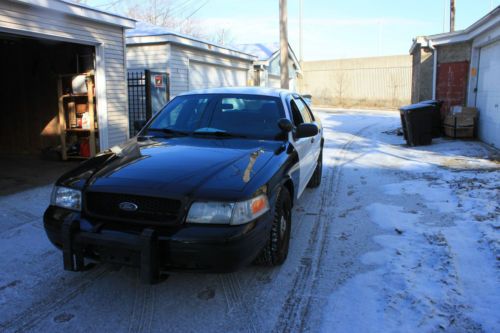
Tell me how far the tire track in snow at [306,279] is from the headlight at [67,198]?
1.76 metres

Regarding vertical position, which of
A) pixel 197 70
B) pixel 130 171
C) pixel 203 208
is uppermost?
pixel 197 70

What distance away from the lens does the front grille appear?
3.01m

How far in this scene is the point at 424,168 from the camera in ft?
28.7

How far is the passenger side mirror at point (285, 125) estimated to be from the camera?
4.47m

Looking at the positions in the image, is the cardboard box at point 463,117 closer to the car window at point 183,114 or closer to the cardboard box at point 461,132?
the cardboard box at point 461,132

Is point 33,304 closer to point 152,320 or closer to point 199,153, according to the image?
point 152,320

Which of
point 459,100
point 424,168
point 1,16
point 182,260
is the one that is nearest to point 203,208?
point 182,260

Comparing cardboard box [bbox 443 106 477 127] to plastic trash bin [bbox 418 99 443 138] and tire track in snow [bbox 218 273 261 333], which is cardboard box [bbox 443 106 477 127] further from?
tire track in snow [bbox 218 273 261 333]

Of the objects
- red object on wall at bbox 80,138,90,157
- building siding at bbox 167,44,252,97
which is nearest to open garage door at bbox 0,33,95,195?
red object on wall at bbox 80,138,90,157

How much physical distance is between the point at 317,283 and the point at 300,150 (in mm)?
1669

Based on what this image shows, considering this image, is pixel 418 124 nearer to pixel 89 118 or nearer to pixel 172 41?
pixel 172 41

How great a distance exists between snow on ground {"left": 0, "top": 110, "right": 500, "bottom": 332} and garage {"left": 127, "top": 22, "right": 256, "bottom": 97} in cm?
734

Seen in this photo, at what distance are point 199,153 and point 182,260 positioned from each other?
3.73 feet

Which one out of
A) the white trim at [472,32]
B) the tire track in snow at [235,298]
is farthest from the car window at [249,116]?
the white trim at [472,32]
